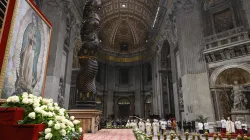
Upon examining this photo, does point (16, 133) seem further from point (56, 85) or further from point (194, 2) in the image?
point (194, 2)

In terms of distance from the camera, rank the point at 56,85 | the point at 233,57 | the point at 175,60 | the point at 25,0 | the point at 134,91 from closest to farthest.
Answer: the point at 25,0 < the point at 233,57 < the point at 56,85 < the point at 175,60 < the point at 134,91

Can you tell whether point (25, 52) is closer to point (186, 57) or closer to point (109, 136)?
point (109, 136)

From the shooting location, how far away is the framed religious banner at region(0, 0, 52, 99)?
181 inches

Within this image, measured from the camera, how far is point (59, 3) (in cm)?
1438

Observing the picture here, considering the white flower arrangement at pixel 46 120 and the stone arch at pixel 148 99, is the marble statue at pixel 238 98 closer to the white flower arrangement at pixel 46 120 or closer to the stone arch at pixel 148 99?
the white flower arrangement at pixel 46 120

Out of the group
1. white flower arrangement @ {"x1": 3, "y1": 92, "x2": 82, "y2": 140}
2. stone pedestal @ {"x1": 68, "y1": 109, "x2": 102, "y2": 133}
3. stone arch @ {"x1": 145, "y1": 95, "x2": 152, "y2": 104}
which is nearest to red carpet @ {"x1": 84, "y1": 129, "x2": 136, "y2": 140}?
stone pedestal @ {"x1": 68, "y1": 109, "x2": 102, "y2": 133}

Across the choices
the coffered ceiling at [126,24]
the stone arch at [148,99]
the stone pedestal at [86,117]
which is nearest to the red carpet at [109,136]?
the stone pedestal at [86,117]

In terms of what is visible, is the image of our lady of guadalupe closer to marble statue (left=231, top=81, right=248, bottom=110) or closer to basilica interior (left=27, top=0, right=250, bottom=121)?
basilica interior (left=27, top=0, right=250, bottom=121)

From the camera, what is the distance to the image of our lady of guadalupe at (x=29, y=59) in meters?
5.65

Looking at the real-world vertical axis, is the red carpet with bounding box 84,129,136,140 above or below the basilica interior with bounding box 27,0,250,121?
below

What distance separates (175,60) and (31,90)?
13400 millimetres

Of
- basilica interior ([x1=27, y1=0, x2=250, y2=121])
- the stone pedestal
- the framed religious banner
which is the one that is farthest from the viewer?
basilica interior ([x1=27, y1=0, x2=250, y2=121])

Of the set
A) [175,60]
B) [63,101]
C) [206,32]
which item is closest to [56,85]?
[63,101]

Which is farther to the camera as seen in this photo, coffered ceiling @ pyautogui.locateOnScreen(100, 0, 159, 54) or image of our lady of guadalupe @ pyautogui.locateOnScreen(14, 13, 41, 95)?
coffered ceiling @ pyautogui.locateOnScreen(100, 0, 159, 54)
